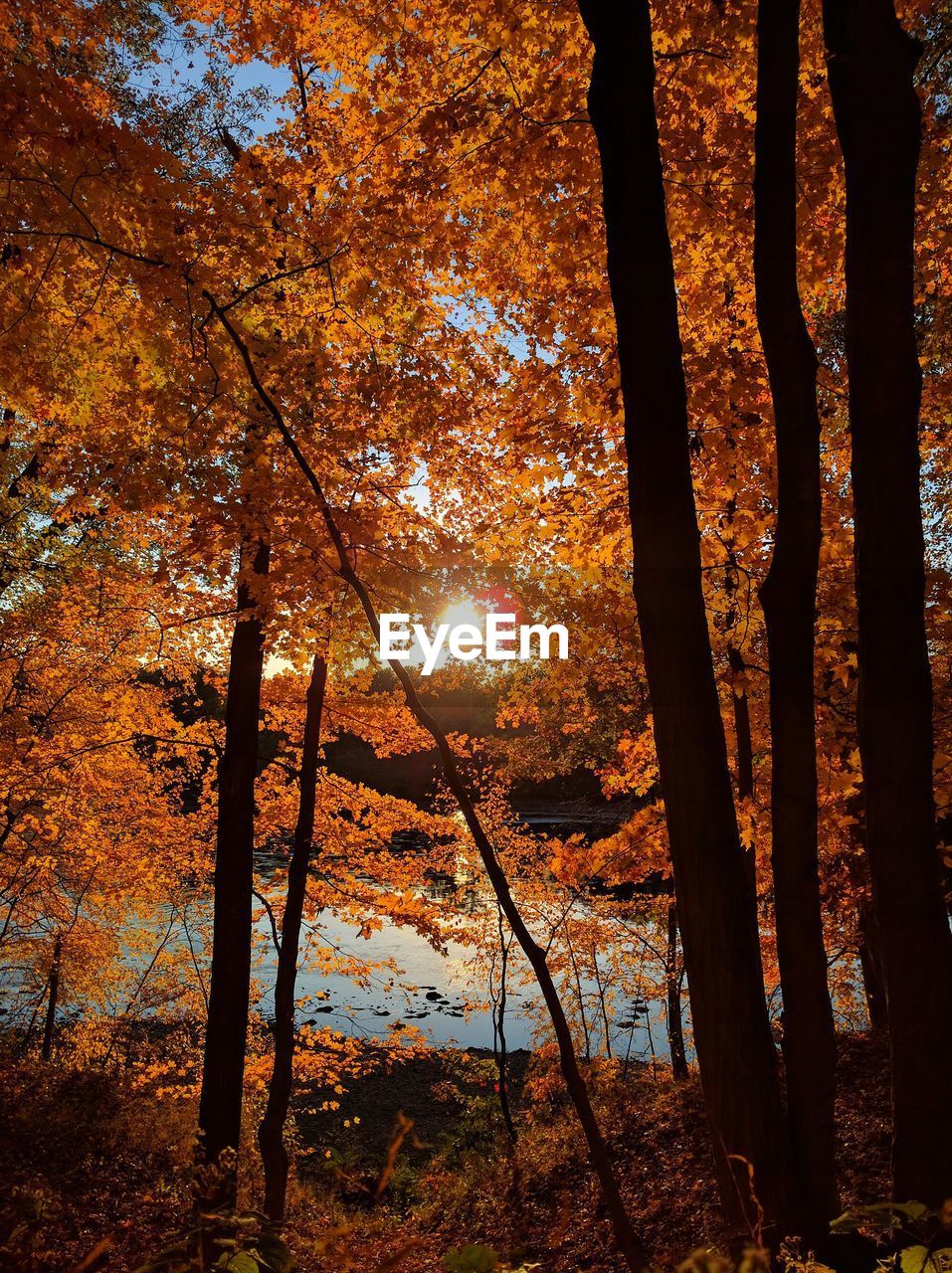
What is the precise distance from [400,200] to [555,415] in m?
1.56

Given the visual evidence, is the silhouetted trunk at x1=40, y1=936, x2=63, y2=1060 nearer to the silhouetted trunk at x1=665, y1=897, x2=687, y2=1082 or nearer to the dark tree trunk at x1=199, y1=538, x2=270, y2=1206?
the dark tree trunk at x1=199, y1=538, x2=270, y2=1206

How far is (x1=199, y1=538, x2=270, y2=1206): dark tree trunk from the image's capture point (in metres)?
7.06

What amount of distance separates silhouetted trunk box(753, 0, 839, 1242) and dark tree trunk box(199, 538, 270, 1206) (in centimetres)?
469

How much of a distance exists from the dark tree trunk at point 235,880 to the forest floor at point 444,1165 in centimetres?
85

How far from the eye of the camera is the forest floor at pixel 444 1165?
6.61 metres

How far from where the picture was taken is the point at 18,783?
9.52m

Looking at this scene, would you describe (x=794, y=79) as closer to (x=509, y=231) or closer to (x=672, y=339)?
(x=672, y=339)

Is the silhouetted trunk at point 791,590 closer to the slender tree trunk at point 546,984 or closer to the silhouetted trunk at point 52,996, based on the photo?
the slender tree trunk at point 546,984

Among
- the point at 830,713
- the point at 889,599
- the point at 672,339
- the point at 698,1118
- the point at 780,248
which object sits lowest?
the point at 698,1118

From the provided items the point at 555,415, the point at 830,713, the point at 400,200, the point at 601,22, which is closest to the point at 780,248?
the point at 601,22

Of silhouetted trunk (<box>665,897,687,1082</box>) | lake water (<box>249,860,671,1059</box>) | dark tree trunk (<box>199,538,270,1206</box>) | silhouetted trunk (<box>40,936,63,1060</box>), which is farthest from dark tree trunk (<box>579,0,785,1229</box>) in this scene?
lake water (<box>249,860,671,1059</box>)

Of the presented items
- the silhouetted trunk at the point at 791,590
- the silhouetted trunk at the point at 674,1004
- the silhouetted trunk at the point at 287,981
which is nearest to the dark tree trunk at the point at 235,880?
the silhouetted trunk at the point at 287,981

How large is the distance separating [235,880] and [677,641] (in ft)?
20.4

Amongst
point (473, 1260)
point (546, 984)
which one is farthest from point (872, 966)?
point (473, 1260)
